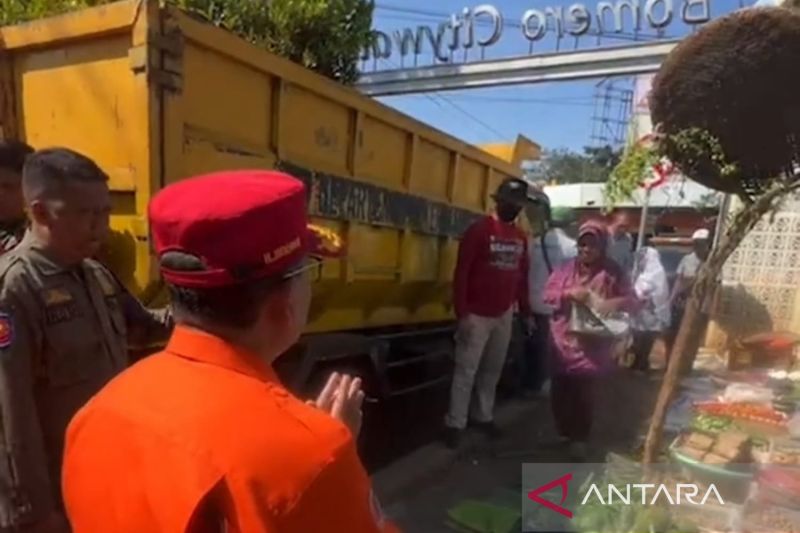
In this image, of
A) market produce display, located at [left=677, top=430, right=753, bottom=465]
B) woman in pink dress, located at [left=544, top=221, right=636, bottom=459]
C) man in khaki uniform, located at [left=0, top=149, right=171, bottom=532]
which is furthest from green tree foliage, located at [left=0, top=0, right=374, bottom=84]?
market produce display, located at [left=677, top=430, right=753, bottom=465]

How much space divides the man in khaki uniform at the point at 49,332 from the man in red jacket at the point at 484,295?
2.85m

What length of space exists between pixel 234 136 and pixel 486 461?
2.80 metres

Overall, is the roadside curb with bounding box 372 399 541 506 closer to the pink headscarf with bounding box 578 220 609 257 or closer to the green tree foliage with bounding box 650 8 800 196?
the pink headscarf with bounding box 578 220 609 257

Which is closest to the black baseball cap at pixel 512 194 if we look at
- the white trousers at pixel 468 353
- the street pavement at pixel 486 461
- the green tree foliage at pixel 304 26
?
the white trousers at pixel 468 353

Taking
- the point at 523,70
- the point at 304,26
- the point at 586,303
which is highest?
the point at 523,70

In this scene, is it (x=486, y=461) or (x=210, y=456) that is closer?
(x=210, y=456)

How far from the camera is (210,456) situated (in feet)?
2.61

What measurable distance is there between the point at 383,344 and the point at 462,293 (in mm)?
763

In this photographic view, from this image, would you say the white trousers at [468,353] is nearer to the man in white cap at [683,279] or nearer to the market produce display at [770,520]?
the market produce display at [770,520]

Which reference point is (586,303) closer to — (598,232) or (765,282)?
(598,232)

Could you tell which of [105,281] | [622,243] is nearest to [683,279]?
[622,243]

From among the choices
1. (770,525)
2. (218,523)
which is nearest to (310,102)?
(770,525)

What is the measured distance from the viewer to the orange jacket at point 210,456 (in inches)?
31.0

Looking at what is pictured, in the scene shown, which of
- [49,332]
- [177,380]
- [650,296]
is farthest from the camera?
[650,296]
